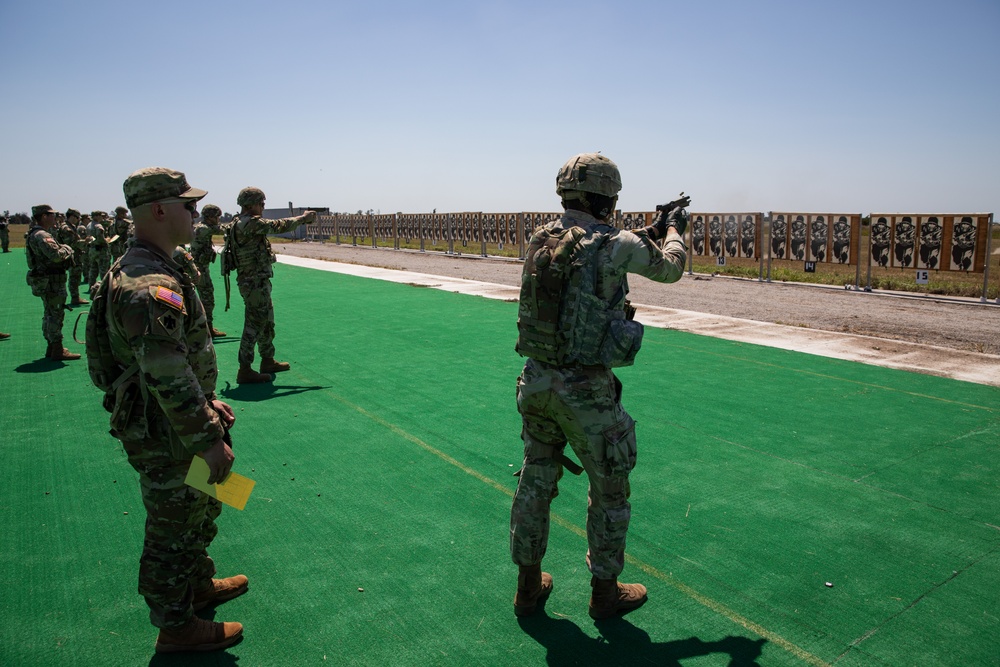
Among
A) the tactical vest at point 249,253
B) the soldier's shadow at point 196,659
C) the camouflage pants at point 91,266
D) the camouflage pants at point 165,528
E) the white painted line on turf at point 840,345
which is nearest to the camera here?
the camouflage pants at point 165,528

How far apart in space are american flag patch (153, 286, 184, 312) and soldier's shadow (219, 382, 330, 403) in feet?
14.1

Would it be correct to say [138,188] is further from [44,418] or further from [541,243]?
[44,418]

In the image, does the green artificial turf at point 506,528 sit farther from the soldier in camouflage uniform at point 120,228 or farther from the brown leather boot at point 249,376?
the soldier in camouflage uniform at point 120,228

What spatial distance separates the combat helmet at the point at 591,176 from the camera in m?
3.04

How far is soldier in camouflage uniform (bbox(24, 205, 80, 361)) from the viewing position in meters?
8.54

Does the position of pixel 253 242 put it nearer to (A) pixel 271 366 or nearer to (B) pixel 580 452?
(A) pixel 271 366

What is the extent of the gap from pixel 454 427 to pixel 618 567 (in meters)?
2.84

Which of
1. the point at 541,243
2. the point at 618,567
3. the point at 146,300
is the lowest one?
the point at 618,567

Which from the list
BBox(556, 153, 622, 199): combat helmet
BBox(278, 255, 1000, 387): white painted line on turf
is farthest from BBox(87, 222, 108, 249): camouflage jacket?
BBox(556, 153, 622, 199): combat helmet

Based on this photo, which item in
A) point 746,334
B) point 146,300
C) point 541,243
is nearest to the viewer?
point 146,300

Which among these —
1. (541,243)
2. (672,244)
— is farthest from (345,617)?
(672,244)

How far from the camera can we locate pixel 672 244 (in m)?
3.21

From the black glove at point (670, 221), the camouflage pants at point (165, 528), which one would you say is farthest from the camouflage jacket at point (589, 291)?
the camouflage pants at point (165, 528)

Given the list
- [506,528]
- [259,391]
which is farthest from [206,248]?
[506,528]
